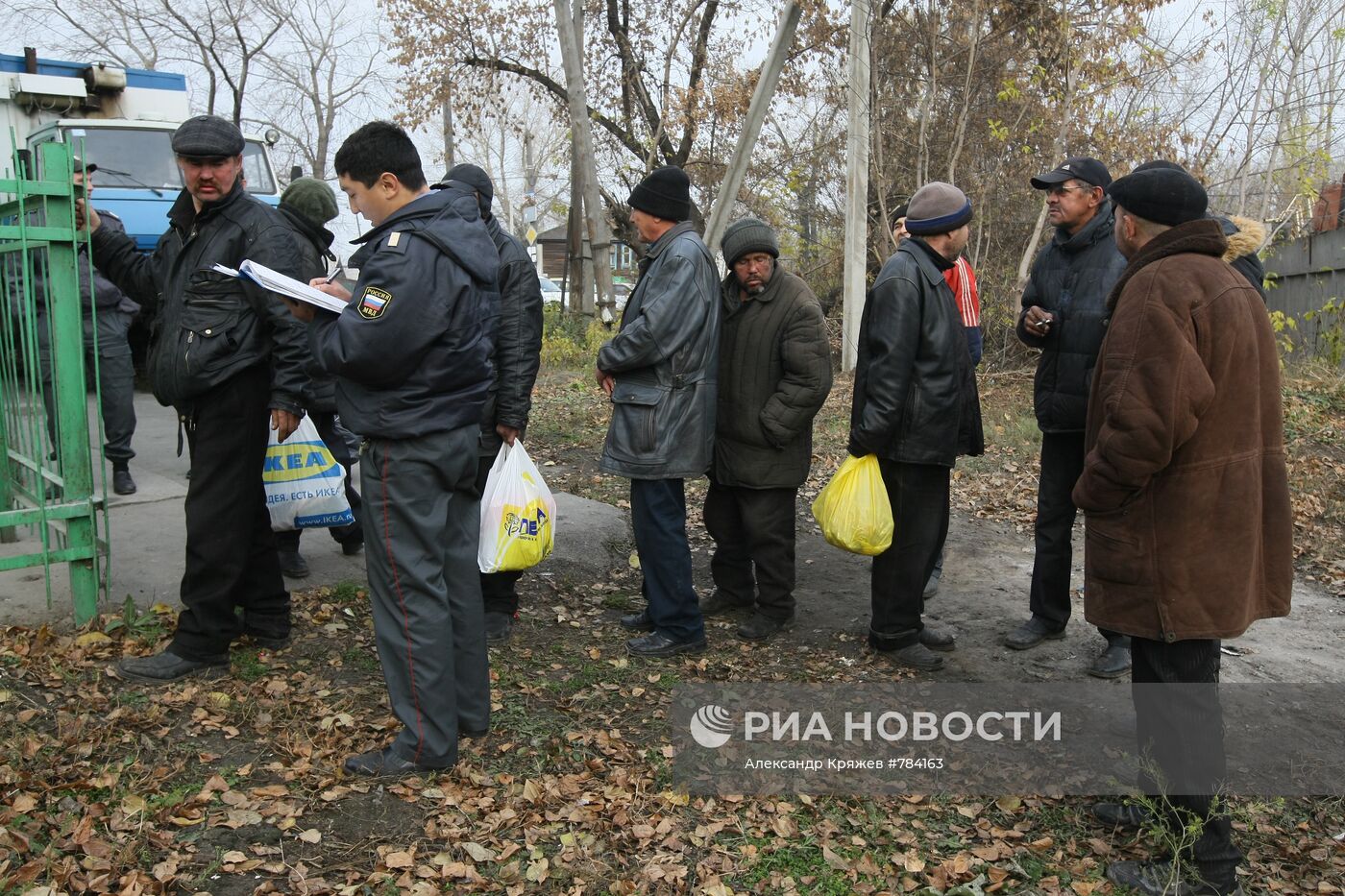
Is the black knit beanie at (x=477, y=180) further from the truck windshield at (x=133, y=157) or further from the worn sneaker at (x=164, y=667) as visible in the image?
the truck windshield at (x=133, y=157)

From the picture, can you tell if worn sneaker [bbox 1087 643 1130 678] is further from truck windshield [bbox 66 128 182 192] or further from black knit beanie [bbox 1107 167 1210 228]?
truck windshield [bbox 66 128 182 192]

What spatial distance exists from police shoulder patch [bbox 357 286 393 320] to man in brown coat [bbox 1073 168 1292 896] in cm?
219

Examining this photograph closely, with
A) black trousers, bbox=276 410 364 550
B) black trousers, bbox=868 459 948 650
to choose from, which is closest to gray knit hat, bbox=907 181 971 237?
black trousers, bbox=868 459 948 650

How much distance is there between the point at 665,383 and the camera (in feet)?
14.4

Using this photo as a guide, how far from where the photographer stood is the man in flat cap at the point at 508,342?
4410 millimetres

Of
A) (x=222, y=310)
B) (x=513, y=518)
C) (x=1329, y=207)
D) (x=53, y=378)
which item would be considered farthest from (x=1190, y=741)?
(x=1329, y=207)

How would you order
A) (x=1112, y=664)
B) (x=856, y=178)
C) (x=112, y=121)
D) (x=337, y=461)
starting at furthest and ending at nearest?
(x=856, y=178), (x=112, y=121), (x=337, y=461), (x=1112, y=664)

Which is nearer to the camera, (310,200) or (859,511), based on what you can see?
(859,511)

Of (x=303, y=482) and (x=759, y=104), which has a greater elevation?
(x=759, y=104)

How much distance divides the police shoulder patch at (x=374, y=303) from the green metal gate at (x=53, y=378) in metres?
1.69

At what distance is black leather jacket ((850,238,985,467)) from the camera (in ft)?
14.1

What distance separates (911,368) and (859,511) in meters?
0.66

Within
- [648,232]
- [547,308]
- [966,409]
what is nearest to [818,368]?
[966,409]

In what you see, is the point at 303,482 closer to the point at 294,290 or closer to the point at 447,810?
the point at 294,290
